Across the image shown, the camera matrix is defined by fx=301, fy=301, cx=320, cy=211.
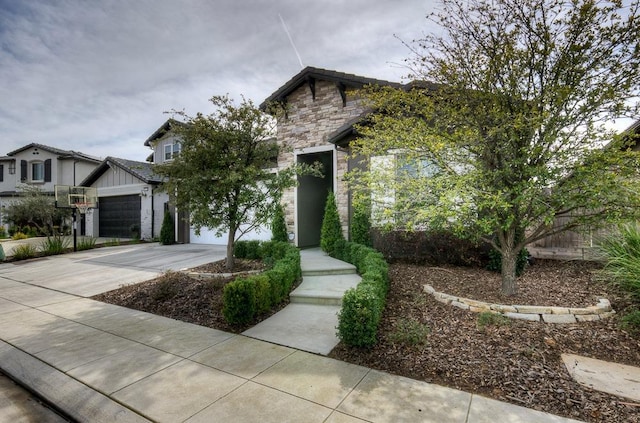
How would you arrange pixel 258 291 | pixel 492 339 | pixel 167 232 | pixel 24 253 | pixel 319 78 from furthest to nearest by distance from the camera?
pixel 167 232 < pixel 24 253 < pixel 319 78 < pixel 258 291 < pixel 492 339

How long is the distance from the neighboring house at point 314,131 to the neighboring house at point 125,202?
764 centimetres

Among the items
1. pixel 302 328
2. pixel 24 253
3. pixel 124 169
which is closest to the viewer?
pixel 302 328

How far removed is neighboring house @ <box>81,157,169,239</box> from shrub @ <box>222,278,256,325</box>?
11.6m

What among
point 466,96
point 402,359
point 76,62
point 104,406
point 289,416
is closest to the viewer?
point 289,416

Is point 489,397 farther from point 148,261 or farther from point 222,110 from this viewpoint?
point 148,261

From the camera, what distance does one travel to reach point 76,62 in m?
8.31

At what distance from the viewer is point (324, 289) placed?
5473 millimetres

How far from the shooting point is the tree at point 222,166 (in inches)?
241

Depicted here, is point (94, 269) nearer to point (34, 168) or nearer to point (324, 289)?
point (324, 289)

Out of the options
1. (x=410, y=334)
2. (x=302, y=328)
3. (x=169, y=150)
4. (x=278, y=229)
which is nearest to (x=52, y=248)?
(x=169, y=150)

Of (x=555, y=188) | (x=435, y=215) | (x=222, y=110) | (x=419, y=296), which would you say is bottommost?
(x=419, y=296)

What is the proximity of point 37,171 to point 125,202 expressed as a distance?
11491 millimetres

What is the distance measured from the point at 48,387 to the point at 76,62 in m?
8.88

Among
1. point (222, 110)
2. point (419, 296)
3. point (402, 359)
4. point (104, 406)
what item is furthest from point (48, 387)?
point (222, 110)
